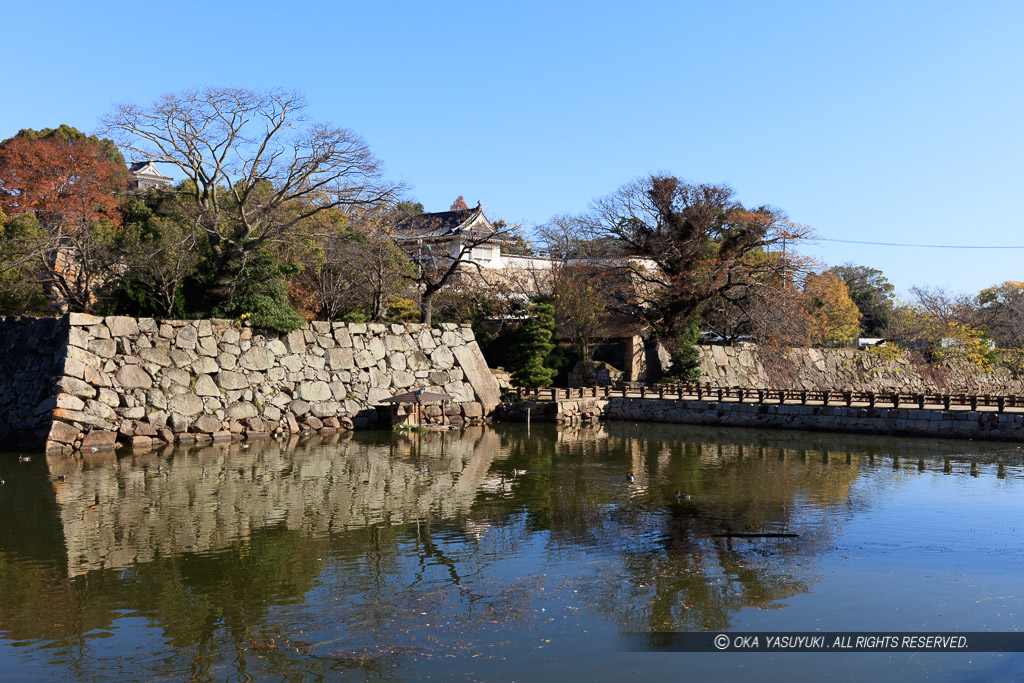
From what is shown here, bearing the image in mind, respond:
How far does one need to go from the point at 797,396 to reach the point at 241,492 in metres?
20.2

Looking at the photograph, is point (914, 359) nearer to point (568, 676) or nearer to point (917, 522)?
point (917, 522)

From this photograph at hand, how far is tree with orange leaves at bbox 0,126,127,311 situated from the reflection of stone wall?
8315 mm

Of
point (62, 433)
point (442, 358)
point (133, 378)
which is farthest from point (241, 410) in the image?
point (442, 358)

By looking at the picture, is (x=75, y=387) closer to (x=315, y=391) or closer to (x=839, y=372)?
(x=315, y=391)

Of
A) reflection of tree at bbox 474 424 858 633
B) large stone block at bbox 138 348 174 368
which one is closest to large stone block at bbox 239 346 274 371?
large stone block at bbox 138 348 174 368

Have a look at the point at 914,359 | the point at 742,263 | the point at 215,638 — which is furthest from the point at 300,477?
the point at 914,359

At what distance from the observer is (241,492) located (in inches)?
575

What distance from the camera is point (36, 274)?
25688 mm

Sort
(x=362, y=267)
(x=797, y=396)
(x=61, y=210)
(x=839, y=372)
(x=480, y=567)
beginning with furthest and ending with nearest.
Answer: (x=839, y=372) < (x=61, y=210) < (x=362, y=267) < (x=797, y=396) < (x=480, y=567)

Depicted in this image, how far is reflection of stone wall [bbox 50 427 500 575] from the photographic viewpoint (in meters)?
11.3

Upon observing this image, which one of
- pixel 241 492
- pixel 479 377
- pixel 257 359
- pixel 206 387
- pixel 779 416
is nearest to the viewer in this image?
pixel 241 492

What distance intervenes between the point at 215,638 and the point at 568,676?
3.36 meters

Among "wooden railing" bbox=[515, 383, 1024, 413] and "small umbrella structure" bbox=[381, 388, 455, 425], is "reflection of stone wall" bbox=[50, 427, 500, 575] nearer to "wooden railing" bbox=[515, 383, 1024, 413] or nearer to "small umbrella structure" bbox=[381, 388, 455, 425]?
"small umbrella structure" bbox=[381, 388, 455, 425]

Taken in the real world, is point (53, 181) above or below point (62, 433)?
above
